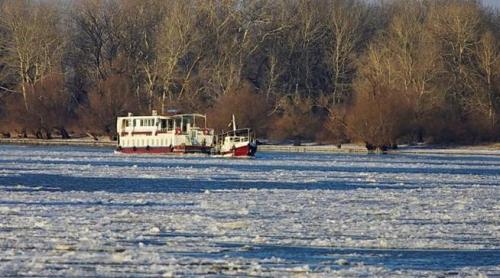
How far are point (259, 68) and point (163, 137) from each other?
25.3 metres

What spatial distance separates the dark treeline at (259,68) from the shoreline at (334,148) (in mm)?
932

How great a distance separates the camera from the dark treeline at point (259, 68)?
325 feet

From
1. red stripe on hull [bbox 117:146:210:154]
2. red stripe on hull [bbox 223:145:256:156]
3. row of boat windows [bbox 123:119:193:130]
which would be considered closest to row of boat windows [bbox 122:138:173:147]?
red stripe on hull [bbox 117:146:210:154]

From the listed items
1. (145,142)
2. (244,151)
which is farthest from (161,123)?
(244,151)

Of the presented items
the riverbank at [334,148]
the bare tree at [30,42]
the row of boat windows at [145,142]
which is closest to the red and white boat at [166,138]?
the row of boat windows at [145,142]

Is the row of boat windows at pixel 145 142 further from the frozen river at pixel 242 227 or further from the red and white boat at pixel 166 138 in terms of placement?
the frozen river at pixel 242 227

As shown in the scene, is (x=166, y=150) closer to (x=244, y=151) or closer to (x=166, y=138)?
(x=166, y=138)

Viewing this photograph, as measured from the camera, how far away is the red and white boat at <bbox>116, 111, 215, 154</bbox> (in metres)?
86.8

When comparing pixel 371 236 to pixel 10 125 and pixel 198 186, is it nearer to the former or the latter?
pixel 198 186

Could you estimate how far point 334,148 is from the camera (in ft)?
325

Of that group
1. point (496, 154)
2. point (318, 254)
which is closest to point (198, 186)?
point (318, 254)

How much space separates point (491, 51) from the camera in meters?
98.4

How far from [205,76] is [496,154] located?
25.8 m

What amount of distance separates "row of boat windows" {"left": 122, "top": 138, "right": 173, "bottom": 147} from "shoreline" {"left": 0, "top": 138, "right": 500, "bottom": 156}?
39.0 ft
